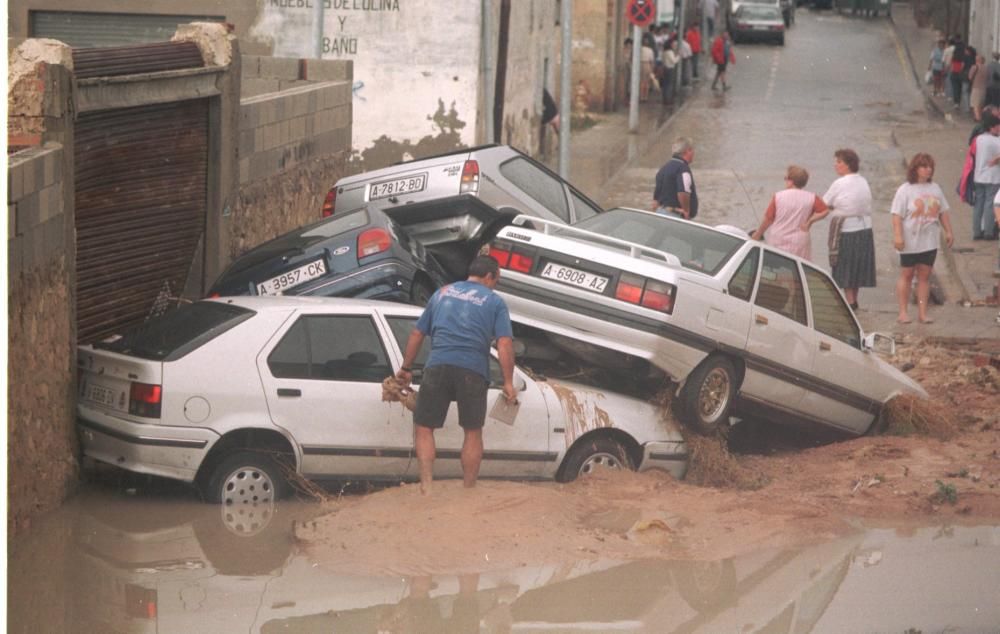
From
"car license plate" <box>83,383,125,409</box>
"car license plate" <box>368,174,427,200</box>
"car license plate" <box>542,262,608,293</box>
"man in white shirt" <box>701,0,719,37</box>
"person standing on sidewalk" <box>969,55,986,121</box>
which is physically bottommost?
"car license plate" <box>83,383,125,409</box>

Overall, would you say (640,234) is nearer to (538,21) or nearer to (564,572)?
(564,572)

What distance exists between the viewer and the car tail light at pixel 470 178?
1435 centimetres

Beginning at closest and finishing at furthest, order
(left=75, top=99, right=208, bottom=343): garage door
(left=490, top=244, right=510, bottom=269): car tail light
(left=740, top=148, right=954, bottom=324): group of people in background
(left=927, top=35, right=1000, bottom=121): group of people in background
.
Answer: (left=490, top=244, right=510, bottom=269): car tail light < (left=75, top=99, right=208, bottom=343): garage door < (left=740, top=148, right=954, bottom=324): group of people in background < (left=927, top=35, right=1000, bottom=121): group of people in background

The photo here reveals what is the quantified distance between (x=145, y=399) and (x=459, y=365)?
1.89 m

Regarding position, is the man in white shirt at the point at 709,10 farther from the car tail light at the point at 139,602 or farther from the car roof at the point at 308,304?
the car tail light at the point at 139,602

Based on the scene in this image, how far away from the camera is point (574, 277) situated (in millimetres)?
10492

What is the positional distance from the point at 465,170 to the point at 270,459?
581 cm

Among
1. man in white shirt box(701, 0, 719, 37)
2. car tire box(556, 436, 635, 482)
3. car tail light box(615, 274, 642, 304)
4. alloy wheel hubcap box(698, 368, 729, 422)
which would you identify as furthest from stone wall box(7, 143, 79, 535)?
man in white shirt box(701, 0, 719, 37)

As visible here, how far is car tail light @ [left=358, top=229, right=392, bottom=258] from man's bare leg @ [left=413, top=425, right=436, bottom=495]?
77.4 inches

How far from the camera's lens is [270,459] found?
364 inches

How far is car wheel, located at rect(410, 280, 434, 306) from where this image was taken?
11.0 m

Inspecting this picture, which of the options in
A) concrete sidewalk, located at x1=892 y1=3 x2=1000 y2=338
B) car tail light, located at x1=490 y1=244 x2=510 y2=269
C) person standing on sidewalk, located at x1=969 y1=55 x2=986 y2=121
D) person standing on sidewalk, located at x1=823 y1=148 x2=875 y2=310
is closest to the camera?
car tail light, located at x1=490 y1=244 x2=510 y2=269

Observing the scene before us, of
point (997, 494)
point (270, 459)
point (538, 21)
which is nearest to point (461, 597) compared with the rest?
point (270, 459)

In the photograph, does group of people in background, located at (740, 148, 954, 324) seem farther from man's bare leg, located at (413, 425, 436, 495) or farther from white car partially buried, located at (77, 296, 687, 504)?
man's bare leg, located at (413, 425, 436, 495)
